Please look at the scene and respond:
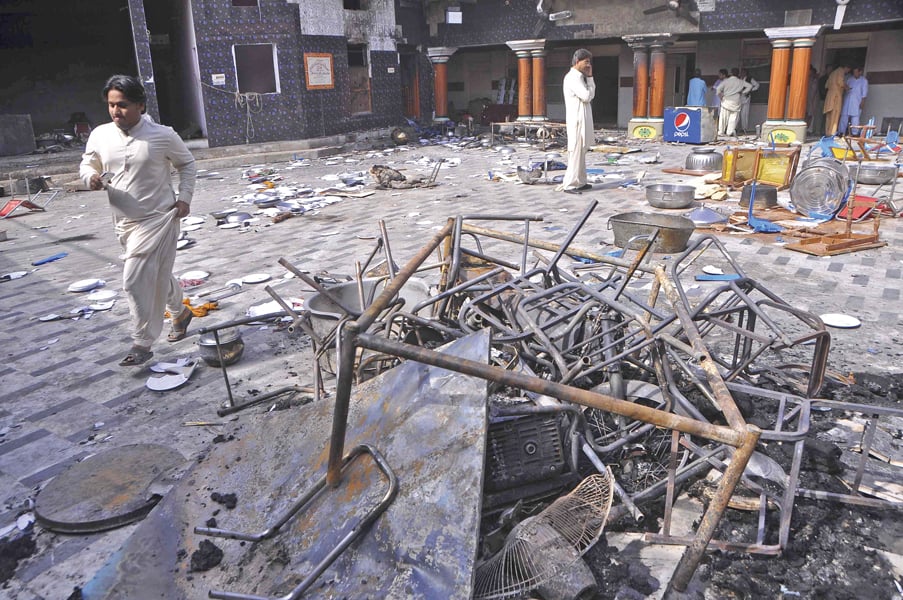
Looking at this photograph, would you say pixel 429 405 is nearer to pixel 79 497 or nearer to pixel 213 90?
pixel 79 497

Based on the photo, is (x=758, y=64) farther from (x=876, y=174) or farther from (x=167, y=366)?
(x=167, y=366)

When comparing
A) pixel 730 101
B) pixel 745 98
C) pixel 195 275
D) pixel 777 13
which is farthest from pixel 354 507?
pixel 745 98

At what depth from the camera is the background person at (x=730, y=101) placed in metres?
16.5

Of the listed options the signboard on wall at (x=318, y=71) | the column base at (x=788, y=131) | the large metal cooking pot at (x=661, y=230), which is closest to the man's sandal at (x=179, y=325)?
the large metal cooking pot at (x=661, y=230)

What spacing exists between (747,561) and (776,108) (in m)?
15.6

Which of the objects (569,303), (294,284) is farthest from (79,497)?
(294,284)

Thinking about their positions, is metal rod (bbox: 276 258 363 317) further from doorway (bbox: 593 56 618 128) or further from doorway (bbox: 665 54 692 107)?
doorway (bbox: 593 56 618 128)

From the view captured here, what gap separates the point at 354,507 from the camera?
6.76ft

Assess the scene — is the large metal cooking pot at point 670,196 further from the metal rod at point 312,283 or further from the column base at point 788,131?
the column base at point 788,131

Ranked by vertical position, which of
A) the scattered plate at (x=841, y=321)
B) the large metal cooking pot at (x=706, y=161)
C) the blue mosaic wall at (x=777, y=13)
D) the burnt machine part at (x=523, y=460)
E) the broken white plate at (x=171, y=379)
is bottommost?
the broken white plate at (x=171, y=379)

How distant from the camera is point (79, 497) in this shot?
9.19ft

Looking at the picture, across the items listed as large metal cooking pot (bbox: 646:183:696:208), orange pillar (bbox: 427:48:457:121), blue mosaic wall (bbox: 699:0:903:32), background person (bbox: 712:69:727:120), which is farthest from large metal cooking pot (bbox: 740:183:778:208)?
orange pillar (bbox: 427:48:457:121)

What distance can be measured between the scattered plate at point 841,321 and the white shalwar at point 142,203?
4.50 m

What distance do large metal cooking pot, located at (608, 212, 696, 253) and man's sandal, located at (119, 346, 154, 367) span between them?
3907 mm
